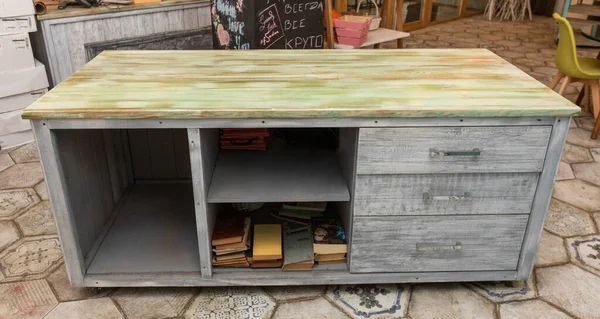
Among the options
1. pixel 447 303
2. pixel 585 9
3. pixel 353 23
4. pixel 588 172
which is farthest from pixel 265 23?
pixel 585 9

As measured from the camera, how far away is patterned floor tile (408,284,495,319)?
1699 millimetres

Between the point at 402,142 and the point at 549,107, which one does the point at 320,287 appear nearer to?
the point at 402,142

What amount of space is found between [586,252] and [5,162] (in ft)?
9.61

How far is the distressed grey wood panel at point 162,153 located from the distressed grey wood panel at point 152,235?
60 mm

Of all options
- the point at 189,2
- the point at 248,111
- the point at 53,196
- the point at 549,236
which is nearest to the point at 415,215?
the point at 248,111

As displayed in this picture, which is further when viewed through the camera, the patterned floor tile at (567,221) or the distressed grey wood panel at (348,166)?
the patterned floor tile at (567,221)

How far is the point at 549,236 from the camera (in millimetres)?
2145

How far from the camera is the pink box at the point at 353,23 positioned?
3.42 meters

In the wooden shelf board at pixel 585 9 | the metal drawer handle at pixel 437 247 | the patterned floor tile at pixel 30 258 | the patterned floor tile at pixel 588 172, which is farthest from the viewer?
the wooden shelf board at pixel 585 9

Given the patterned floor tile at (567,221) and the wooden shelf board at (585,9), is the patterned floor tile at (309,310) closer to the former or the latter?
the patterned floor tile at (567,221)

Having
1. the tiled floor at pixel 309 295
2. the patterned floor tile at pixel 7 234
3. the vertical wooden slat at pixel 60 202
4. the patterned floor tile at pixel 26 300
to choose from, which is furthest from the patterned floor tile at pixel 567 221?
the patterned floor tile at pixel 7 234

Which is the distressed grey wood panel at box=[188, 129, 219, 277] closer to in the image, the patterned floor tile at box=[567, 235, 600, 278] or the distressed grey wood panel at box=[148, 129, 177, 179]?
the distressed grey wood panel at box=[148, 129, 177, 179]

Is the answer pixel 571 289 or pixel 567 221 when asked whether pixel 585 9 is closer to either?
pixel 567 221

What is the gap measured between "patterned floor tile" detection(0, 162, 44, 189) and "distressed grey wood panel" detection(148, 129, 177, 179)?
0.67m
